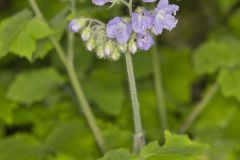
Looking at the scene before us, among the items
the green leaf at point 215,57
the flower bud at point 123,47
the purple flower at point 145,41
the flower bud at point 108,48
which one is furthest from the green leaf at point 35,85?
the purple flower at point 145,41

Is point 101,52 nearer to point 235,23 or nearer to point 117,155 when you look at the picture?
point 117,155

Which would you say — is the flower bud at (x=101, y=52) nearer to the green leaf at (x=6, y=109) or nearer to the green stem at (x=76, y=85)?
the green stem at (x=76, y=85)

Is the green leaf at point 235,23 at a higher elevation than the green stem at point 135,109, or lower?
lower

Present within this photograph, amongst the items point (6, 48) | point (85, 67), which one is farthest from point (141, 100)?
point (6, 48)

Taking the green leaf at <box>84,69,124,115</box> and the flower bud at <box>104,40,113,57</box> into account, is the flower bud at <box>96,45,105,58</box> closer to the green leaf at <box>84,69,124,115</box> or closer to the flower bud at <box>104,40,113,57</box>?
the flower bud at <box>104,40,113,57</box>

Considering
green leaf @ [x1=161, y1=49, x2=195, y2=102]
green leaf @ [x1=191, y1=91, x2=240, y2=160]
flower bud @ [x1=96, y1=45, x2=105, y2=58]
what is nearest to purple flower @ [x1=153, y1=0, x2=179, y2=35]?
flower bud @ [x1=96, y1=45, x2=105, y2=58]
